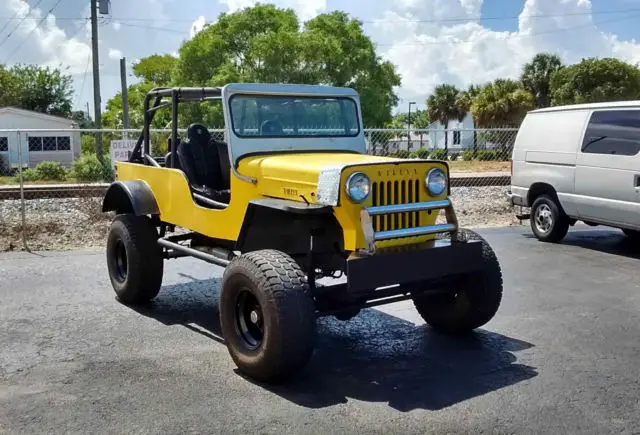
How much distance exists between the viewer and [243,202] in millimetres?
5766

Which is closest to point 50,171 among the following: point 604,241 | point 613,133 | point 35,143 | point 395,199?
point 35,143

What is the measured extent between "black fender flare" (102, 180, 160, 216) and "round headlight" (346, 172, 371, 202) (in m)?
2.72

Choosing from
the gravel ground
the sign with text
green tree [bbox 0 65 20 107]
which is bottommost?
the gravel ground

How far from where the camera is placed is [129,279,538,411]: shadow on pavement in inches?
187

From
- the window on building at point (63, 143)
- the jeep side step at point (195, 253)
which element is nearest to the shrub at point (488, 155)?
the window on building at point (63, 143)

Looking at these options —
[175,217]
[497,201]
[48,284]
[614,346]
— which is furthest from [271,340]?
[497,201]

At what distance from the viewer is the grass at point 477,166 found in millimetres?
26109

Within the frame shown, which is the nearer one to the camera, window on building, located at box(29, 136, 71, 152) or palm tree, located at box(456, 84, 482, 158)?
window on building, located at box(29, 136, 71, 152)

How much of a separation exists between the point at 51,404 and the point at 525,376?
3.21 meters

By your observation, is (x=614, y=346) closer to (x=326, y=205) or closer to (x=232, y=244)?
(x=326, y=205)

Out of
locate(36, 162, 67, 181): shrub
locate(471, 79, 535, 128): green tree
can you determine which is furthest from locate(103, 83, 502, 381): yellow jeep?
locate(471, 79, 535, 128): green tree

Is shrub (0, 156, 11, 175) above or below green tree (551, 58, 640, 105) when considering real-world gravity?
below

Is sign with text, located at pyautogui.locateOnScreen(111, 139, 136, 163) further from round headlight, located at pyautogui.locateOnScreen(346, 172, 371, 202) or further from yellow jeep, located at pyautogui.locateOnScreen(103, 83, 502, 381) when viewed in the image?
round headlight, located at pyautogui.locateOnScreen(346, 172, 371, 202)

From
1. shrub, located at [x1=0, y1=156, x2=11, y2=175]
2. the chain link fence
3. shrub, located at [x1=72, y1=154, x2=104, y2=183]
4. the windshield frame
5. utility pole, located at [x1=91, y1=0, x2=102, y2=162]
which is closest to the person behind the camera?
the windshield frame
